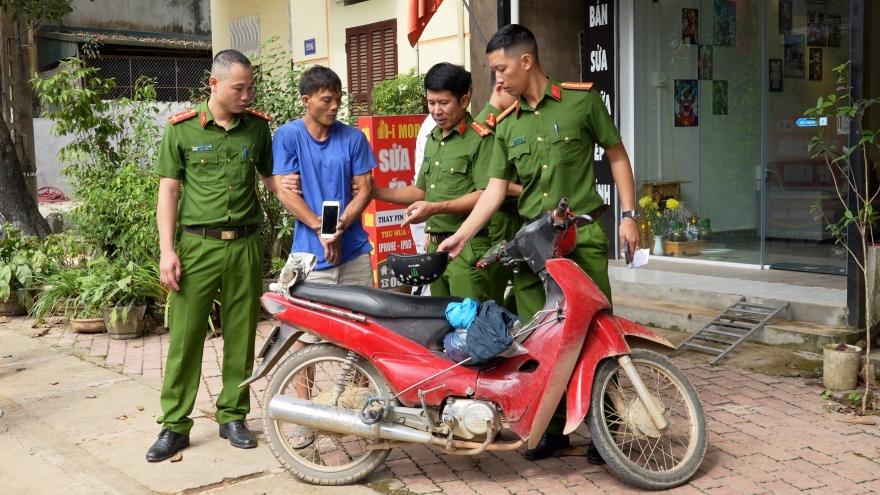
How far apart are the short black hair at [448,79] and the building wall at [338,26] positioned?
514cm

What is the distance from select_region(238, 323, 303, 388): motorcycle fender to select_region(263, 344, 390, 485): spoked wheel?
0.27 ft

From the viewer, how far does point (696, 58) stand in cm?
909

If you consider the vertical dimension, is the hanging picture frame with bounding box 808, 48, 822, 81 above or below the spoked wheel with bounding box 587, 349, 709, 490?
above

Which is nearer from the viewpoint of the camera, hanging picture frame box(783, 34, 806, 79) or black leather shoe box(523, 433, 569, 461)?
black leather shoe box(523, 433, 569, 461)

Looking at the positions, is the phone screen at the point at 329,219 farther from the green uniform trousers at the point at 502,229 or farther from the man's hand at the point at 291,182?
the green uniform trousers at the point at 502,229

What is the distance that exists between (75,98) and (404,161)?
376cm

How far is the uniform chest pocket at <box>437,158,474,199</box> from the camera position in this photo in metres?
5.22

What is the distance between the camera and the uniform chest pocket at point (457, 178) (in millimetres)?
5219

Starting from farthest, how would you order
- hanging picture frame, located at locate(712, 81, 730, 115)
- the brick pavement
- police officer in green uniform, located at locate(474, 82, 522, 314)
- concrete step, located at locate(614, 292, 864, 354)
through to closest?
hanging picture frame, located at locate(712, 81, 730, 115) < concrete step, located at locate(614, 292, 864, 354) < police officer in green uniform, located at locate(474, 82, 522, 314) < the brick pavement

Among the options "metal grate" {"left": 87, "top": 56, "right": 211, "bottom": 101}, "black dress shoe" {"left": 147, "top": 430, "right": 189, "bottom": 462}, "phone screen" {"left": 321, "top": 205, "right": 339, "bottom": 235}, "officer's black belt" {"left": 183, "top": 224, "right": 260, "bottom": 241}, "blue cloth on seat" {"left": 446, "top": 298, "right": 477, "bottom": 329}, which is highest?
"metal grate" {"left": 87, "top": 56, "right": 211, "bottom": 101}

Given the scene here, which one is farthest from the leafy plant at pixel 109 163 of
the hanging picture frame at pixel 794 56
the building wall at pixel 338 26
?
the hanging picture frame at pixel 794 56

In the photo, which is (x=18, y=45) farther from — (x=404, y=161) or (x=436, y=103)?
(x=436, y=103)

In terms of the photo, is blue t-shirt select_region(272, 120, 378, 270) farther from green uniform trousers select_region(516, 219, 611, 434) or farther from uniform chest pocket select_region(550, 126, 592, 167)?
uniform chest pocket select_region(550, 126, 592, 167)

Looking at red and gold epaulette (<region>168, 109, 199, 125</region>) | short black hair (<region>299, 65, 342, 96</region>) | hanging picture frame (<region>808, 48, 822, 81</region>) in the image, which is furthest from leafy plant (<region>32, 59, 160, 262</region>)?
hanging picture frame (<region>808, 48, 822, 81</region>)
